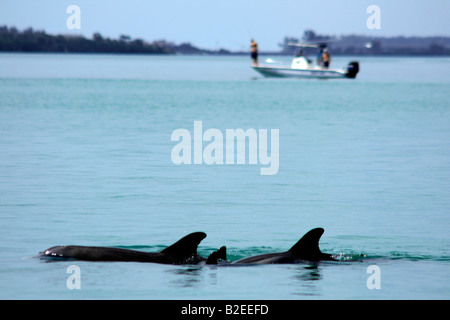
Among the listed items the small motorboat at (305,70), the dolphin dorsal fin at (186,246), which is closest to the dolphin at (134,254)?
the dolphin dorsal fin at (186,246)

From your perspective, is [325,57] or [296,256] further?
[325,57]

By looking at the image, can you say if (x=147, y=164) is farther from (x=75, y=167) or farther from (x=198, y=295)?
(x=198, y=295)

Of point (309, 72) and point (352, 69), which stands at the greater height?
point (352, 69)

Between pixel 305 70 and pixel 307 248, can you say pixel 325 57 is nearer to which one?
pixel 305 70

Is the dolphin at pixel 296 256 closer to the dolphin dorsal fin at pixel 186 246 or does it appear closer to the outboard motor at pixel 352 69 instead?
the dolphin dorsal fin at pixel 186 246

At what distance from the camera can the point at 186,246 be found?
17.4m

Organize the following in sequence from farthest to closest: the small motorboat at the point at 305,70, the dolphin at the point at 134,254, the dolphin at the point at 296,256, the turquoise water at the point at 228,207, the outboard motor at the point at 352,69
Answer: the outboard motor at the point at 352,69 < the small motorboat at the point at 305,70 < the dolphin at the point at 296,256 < the dolphin at the point at 134,254 < the turquoise water at the point at 228,207

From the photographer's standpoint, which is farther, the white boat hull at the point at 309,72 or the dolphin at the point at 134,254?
the white boat hull at the point at 309,72

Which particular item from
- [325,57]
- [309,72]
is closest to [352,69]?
[325,57]

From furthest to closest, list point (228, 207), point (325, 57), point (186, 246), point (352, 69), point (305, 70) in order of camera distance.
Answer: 1. point (352, 69)
2. point (325, 57)
3. point (305, 70)
4. point (228, 207)
5. point (186, 246)

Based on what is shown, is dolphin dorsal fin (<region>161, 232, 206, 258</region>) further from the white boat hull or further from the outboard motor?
the outboard motor

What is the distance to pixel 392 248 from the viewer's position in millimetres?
20938

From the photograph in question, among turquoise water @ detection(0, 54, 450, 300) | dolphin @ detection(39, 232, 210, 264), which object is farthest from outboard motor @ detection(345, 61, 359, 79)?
dolphin @ detection(39, 232, 210, 264)

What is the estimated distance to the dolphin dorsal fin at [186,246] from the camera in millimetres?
17156
